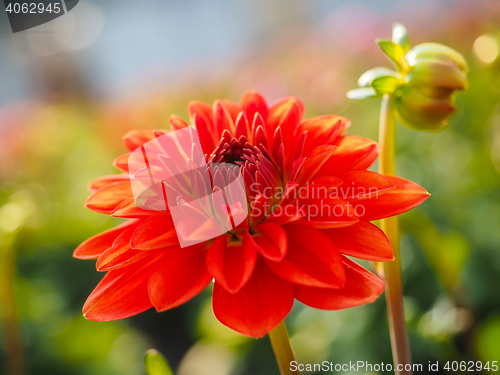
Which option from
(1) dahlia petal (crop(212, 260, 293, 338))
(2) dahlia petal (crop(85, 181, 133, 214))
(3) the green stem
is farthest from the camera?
(3) the green stem

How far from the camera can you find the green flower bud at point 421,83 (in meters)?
0.39

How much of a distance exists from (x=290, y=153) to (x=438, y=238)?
306 mm

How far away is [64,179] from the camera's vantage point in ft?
4.26

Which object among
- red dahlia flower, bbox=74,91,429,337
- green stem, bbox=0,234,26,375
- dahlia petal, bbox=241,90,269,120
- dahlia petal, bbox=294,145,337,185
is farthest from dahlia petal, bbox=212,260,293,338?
green stem, bbox=0,234,26,375

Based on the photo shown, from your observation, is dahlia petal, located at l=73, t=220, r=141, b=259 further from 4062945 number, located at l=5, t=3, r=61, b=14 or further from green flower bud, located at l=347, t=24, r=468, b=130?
4062945 number, located at l=5, t=3, r=61, b=14

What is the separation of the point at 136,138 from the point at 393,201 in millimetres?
313

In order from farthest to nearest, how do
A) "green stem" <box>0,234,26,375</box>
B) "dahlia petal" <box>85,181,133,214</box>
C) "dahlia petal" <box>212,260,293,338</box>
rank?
"green stem" <box>0,234,26,375</box> → "dahlia petal" <box>85,181,133,214</box> → "dahlia petal" <box>212,260,293,338</box>

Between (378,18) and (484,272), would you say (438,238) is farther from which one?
(378,18)

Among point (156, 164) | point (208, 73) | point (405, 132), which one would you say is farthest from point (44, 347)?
point (208, 73)

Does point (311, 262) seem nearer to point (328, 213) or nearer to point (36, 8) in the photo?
point (328, 213)

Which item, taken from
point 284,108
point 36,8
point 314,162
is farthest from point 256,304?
point 36,8

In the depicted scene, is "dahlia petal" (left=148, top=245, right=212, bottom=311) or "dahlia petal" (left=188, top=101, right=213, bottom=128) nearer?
"dahlia petal" (left=148, top=245, right=212, bottom=311)

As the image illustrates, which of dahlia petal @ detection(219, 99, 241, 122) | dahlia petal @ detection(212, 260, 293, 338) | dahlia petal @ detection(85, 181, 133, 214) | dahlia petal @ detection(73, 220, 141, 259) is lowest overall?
dahlia petal @ detection(212, 260, 293, 338)

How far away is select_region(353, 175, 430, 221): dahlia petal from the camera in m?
0.35
